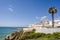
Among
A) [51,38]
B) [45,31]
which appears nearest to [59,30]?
[45,31]

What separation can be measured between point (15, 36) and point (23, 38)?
6.89 meters

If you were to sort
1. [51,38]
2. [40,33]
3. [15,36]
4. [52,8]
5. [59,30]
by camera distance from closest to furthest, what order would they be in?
[51,38], [40,33], [59,30], [15,36], [52,8]

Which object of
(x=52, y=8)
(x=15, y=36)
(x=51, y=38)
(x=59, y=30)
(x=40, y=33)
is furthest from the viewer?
(x=52, y=8)

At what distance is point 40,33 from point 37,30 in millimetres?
2098

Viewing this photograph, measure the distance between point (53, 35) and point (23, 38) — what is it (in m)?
4.71

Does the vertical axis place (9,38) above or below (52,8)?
below

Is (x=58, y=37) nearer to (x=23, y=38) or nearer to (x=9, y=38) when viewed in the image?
(x=23, y=38)

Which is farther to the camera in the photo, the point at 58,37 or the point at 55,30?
the point at 55,30

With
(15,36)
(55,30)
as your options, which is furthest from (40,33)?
(15,36)

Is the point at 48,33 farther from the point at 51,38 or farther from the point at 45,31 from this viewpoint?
the point at 51,38

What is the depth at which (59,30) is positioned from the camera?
1086 inches

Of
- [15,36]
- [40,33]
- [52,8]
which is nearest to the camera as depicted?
[40,33]

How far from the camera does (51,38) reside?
23797 millimetres

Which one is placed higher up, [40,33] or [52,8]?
[52,8]
